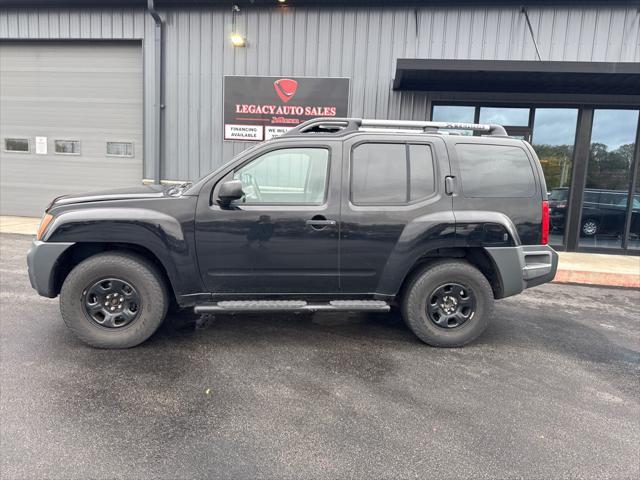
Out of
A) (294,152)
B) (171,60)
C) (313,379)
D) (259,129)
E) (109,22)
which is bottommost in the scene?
(313,379)

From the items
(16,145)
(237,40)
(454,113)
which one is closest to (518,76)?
(454,113)

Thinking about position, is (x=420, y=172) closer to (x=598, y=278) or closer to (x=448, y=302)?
(x=448, y=302)

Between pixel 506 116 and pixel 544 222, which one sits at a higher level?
pixel 506 116

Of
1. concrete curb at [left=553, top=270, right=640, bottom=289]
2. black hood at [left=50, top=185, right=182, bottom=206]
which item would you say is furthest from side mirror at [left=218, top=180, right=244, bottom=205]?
concrete curb at [left=553, top=270, right=640, bottom=289]

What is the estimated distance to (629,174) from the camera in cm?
913

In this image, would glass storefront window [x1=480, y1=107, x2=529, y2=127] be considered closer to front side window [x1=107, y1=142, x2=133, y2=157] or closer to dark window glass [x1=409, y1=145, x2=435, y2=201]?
dark window glass [x1=409, y1=145, x2=435, y2=201]

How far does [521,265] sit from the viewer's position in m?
4.01

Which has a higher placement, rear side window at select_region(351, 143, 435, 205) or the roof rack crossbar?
the roof rack crossbar

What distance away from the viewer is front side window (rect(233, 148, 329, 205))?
Result: 12.7 ft

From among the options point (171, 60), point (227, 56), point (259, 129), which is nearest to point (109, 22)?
point (171, 60)

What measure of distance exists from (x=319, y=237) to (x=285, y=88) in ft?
22.6

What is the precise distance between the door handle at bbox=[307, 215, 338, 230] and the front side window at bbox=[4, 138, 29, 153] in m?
11.0

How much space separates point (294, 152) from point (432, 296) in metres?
1.85

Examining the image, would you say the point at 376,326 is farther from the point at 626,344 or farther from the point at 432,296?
the point at 626,344
